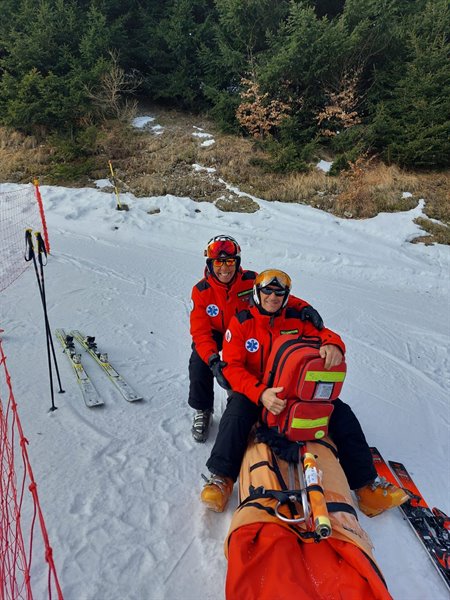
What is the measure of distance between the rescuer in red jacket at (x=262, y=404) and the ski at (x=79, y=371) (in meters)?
1.46

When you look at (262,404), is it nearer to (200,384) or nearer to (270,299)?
(270,299)

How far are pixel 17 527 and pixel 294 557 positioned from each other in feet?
5.42

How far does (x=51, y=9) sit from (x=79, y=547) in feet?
59.3

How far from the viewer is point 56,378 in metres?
4.25

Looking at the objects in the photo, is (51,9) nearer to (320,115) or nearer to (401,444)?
(320,115)

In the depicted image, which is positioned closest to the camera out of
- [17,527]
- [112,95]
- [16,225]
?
[17,527]

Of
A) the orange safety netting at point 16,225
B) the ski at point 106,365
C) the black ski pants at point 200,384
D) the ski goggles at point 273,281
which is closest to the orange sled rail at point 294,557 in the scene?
the black ski pants at point 200,384

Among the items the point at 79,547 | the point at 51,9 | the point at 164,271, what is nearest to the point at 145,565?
the point at 79,547

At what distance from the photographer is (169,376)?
4.54 meters

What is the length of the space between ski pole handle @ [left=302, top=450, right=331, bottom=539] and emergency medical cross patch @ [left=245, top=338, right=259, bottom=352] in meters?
0.82

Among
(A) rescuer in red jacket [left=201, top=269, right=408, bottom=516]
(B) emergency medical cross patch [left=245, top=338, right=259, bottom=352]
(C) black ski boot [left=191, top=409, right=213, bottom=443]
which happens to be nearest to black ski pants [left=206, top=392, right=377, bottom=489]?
(A) rescuer in red jacket [left=201, top=269, right=408, bottom=516]

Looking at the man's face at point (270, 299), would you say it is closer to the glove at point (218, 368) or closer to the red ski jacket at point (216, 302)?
the glove at point (218, 368)

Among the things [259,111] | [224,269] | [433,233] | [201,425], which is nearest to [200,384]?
[201,425]

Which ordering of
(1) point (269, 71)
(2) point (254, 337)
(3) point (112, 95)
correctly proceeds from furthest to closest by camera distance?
(3) point (112, 95) < (1) point (269, 71) < (2) point (254, 337)
